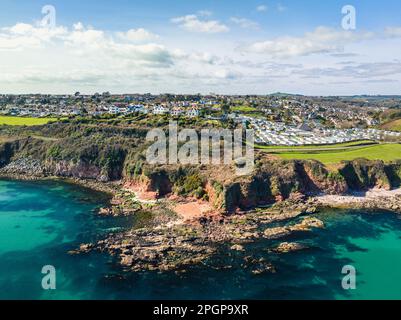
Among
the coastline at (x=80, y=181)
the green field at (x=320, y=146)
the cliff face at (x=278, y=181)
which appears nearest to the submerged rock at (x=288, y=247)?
the cliff face at (x=278, y=181)

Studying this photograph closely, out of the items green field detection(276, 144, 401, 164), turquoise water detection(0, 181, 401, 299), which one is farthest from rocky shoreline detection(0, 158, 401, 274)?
green field detection(276, 144, 401, 164)

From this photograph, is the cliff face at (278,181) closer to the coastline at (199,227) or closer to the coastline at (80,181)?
the coastline at (199,227)

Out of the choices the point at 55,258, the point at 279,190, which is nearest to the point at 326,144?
the point at 279,190
